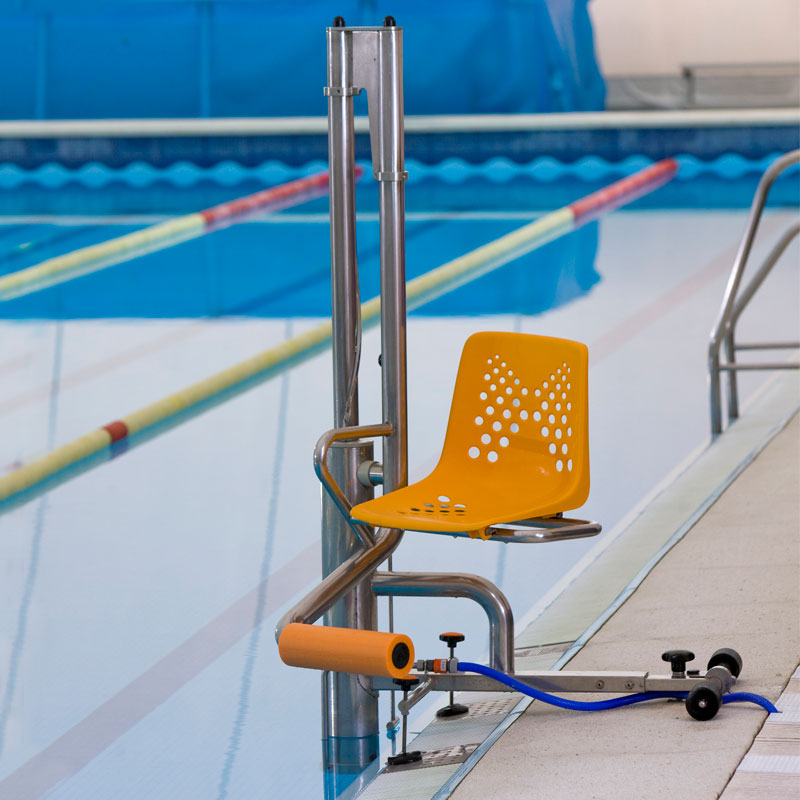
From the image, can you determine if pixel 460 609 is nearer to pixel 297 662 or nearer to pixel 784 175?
pixel 297 662

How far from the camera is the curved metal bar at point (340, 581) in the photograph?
203 cm

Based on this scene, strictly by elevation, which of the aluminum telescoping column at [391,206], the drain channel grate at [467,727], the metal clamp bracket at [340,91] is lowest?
the drain channel grate at [467,727]

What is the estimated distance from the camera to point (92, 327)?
20.9ft

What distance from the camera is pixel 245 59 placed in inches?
464

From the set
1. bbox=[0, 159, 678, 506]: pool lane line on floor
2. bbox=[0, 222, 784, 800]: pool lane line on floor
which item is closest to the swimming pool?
bbox=[0, 222, 784, 800]: pool lane line on floor

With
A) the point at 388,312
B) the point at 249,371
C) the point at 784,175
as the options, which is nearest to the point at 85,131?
the point at 784,175

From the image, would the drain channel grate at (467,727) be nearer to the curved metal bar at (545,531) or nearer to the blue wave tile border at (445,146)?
the curved metal bar at (545,531)

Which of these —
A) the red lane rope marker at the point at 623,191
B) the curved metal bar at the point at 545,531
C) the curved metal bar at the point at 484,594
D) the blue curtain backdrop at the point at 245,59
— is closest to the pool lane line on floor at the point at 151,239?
the blue curtain backdrop at the point at 245,59

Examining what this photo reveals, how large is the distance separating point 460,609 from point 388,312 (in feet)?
3.76

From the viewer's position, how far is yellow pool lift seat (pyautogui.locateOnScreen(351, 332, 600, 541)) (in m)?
2.12

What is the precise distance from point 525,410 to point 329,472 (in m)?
0.32

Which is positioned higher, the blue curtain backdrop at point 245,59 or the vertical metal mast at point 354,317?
the blue curtain backdrop at point 245,59

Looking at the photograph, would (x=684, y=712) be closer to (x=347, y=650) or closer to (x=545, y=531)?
(x=545, y=531)

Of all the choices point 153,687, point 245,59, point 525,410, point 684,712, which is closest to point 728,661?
point 684,712
